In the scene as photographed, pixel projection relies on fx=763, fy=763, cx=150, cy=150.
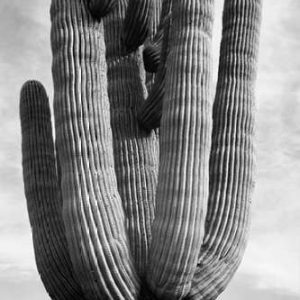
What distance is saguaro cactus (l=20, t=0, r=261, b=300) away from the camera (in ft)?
21.4

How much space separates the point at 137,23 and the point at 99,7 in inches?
37.7

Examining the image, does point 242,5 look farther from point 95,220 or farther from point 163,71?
point 95,220

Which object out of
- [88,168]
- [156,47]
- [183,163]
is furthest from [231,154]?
[156,47]

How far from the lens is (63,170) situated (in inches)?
261

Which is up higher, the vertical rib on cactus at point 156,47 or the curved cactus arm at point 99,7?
the curved cactus arm at point 99,7

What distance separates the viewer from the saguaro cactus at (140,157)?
6.52m

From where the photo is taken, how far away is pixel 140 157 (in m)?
7.54

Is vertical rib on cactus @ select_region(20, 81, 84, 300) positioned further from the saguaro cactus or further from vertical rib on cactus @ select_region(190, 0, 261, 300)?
vertical rib on cactus @ select_region(190, 0, 261, 300)

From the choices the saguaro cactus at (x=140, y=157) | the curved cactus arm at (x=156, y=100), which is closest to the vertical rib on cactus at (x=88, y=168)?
the saguaro cactus at (x=140, y=157)

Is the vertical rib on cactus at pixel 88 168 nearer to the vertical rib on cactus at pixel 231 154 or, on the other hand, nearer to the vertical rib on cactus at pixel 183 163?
the vertical rib on cactus at pixel 183 163

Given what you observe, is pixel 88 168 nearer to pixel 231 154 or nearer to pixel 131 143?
pixel 131 143

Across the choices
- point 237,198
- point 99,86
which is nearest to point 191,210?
point 237,198

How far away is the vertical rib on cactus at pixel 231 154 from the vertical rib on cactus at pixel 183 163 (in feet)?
1.25

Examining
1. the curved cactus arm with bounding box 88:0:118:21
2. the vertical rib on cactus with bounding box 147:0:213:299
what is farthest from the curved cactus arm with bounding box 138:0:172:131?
the curved cactus arm with bounding box 88:0:118:21
